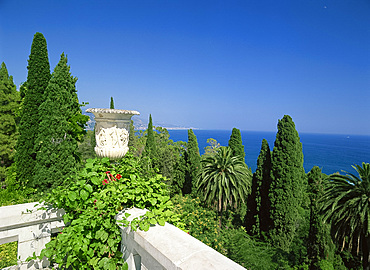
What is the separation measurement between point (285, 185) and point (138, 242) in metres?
13.9

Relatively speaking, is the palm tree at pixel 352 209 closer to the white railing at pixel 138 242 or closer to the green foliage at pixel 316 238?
the green foliage at pixel 316 238

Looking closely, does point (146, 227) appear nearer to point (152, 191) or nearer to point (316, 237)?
point (152, 191)

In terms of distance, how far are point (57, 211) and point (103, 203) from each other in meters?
0.92

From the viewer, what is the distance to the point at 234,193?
1366 cm

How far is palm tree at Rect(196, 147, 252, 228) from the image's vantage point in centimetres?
1362

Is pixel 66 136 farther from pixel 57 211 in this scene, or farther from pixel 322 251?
pixel 322 251

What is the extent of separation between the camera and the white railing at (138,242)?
121 centimetres

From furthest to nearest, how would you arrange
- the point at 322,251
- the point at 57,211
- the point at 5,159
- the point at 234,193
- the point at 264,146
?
the point at 264,146 → the point at 234,193 → the point at 5,159 → the point at 322,251 → the point at 57,211

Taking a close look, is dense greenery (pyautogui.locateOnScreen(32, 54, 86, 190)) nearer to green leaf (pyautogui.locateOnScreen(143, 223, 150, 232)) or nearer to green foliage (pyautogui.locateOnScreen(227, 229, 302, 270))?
green foliage (pyautogui.locateOnScreen(227, 229, 302, 270))

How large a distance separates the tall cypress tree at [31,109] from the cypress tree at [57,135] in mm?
726

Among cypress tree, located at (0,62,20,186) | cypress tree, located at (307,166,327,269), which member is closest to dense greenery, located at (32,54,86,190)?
cypress tree, located at (0,62,20,186)

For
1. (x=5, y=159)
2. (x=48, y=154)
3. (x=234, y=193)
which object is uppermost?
(x=48, y=154)

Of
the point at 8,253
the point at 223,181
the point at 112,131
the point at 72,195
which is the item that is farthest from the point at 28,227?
the point at 223,181

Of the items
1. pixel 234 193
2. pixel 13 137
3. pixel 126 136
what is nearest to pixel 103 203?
pixel 126 136
